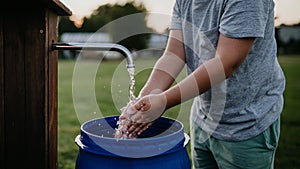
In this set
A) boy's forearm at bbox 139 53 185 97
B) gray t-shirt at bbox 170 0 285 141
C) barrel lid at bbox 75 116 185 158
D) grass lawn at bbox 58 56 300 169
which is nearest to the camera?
barrel lid at bbox 75 116 185 158

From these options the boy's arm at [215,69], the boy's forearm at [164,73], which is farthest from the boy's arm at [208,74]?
the boy's forearm at [164,73]

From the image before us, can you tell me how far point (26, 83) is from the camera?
4.42 feet

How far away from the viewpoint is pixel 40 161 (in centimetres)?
137

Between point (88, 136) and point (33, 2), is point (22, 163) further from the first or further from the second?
point (33, 2)

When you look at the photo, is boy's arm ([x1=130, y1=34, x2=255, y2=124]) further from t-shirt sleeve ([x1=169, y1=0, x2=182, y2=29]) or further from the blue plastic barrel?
t-shirt sleeve ([x1=169, y1=0, x2=182, y2=29])

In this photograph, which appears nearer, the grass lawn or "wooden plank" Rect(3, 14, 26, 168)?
"wooden plank" Rect(3, 14, 26, 168)

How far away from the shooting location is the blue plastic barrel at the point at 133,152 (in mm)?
1021

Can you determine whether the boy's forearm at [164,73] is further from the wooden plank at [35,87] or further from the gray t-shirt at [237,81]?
the wooden plank at [35,87]

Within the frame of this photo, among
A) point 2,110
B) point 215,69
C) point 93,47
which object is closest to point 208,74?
point 215,69

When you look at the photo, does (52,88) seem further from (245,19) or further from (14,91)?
(245,19)

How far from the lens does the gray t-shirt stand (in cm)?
117

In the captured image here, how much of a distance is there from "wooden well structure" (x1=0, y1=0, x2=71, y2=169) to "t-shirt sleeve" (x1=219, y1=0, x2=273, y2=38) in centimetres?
59

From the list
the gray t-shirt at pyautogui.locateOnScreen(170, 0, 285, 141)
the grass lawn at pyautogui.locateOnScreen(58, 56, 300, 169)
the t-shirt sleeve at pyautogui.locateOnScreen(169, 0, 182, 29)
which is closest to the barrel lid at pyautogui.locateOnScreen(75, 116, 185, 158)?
the gray t-shirt at pyautogui.locateOnScreen(170, 0, 285, 141)

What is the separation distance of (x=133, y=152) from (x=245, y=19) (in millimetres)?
452
